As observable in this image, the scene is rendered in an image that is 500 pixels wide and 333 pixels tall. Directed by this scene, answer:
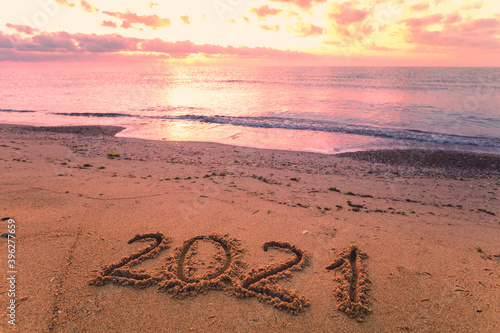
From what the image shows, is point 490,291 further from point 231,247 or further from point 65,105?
point 65,105

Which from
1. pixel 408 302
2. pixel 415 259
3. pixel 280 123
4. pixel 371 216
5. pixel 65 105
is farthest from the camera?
pixel 65 105

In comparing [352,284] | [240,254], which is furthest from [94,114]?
[352,284]

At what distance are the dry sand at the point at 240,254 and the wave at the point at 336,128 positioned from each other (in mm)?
8837

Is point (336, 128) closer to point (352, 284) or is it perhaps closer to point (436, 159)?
point (436, 159)

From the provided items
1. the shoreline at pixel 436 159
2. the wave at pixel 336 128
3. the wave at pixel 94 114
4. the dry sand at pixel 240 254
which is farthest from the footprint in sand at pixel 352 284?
the wave at pixel 94 114

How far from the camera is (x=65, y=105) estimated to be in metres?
23.3

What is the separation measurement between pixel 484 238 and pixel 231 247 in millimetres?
3780

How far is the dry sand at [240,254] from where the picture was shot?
241cm

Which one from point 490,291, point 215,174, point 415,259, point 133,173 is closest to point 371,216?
point 415,259

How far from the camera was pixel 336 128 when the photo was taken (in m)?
16.1

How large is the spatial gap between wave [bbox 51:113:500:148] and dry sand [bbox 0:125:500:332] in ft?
29.0

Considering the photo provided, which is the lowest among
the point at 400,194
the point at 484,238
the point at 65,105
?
the point at 65,105

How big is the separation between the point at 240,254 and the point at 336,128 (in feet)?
47.2

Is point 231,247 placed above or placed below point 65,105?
above
